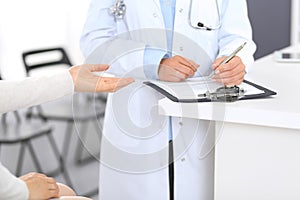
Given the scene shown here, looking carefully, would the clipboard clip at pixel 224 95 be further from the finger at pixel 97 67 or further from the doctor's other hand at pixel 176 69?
the finger at pixel 97 67

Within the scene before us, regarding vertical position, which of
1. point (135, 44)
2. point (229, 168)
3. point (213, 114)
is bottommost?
point (229, 168)

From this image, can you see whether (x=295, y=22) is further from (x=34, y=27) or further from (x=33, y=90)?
(x=34, y=27)

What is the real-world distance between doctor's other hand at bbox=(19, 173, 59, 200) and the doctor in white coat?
0.34 m

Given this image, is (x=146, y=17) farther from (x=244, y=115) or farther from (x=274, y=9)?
(x=274, y=9)

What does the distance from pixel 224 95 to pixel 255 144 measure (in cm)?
13

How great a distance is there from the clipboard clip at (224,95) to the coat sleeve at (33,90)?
0.31 metres

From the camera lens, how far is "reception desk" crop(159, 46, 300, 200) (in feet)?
3.60

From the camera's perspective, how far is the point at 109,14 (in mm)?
1416

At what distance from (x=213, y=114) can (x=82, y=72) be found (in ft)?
1.02

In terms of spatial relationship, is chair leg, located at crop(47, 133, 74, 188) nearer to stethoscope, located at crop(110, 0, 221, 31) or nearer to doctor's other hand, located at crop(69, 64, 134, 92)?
stethoscope, located at crop(110, 0, 221, 31)

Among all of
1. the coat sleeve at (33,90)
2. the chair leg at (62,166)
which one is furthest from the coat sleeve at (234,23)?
the chair leg at (62,166)

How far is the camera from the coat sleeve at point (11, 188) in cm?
94

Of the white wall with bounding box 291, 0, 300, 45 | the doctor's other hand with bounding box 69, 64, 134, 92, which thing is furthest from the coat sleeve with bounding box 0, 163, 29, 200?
the white wall with bounding box 291, 0, 300, 45

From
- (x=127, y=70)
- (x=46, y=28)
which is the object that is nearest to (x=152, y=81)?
(x=127, y=70)
